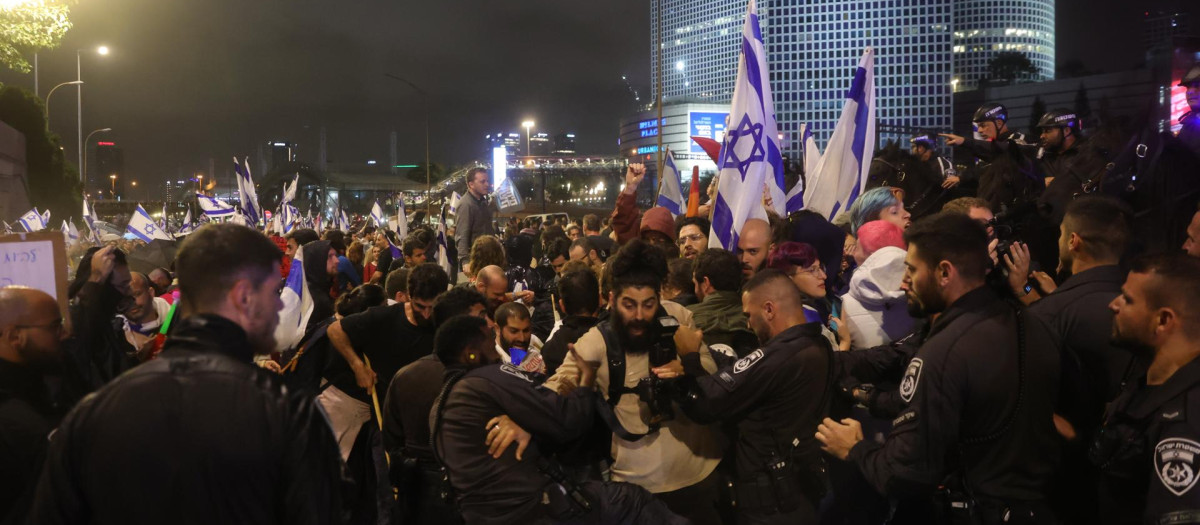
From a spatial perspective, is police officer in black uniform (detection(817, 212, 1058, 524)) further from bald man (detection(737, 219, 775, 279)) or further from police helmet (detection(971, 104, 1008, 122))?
police helmet (detection(971, 104, 1008, 122))

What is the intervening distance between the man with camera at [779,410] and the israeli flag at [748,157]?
226 cm

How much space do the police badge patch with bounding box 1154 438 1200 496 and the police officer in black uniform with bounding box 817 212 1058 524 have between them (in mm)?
545

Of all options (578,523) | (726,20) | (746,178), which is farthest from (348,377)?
(726,20)

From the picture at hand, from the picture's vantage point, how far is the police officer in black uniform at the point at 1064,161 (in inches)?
248

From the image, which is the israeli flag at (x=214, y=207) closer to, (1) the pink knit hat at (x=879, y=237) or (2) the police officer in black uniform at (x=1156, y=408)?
(1) the pink knit hat at (x=879, y=237)

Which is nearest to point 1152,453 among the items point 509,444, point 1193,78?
point 509,444

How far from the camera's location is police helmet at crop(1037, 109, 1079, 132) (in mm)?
7207

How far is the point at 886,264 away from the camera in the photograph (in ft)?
15.8

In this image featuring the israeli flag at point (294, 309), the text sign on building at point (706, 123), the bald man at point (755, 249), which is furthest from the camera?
the text sign on building at point (706, 123)

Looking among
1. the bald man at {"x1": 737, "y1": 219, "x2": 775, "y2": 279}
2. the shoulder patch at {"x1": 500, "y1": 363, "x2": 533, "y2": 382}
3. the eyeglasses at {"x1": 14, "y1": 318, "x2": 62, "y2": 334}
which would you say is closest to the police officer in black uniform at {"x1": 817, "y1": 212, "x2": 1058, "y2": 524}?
the shoulder patch at {"x1": 500, "y1": 363, "x2": 533, "y2": 382}

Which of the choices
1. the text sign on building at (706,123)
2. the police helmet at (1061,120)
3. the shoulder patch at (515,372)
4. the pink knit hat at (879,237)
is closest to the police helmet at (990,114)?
the police helmet at (1061,120)

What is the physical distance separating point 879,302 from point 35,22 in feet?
73.5

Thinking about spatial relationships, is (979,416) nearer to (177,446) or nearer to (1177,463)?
(1177,463)

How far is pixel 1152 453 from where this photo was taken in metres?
2.85
